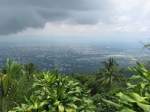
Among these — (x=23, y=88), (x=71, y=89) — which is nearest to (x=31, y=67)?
(x=23, y=88)

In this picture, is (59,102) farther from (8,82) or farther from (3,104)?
(3,104)

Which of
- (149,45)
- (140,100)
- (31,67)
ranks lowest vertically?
(31,67)

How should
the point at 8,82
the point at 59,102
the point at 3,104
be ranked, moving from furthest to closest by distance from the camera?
the point at 3,104
the point at 8,82
the point at 59,102

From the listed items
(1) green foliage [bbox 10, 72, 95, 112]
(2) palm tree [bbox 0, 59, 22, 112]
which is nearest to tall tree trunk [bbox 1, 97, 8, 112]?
(2) palm tree [bbox 0, 59, 22, 112]

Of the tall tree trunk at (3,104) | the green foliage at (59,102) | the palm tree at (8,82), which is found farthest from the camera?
the tall tree trunk at (3,104)

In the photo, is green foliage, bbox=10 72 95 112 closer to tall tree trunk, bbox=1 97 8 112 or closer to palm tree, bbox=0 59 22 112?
palm tree, bbox=0 59 22 112

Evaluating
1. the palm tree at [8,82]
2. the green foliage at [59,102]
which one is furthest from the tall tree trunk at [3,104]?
the green foliage at [59,102]

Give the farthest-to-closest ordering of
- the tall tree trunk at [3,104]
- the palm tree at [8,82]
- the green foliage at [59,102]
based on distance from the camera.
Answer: the tall tree trunk at [3,104] < the palm tree at [8,82] < the green foliage at [59,102]

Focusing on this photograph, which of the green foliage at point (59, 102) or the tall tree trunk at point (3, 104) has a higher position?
the green foliage at point (59, 102)

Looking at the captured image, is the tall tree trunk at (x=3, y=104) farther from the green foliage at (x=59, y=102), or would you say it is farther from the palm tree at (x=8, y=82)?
the green foliage at (x=59, y=102)

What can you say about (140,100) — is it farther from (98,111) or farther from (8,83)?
(8,83)

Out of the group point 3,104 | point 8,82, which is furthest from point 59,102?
point 3,104
